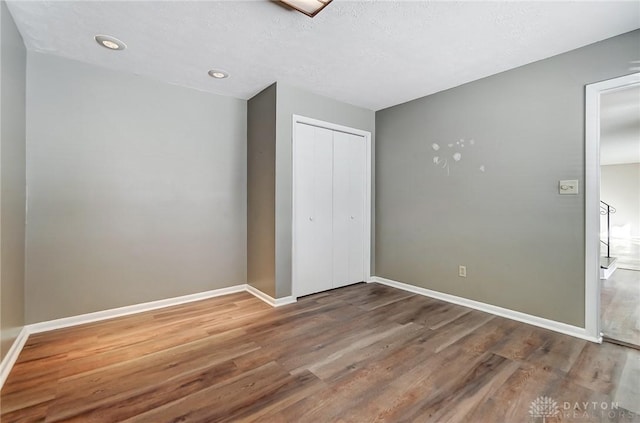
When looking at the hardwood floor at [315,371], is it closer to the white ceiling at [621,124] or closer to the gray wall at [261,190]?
the gray wall at [261,190]

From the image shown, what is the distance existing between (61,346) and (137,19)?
8.49 ft

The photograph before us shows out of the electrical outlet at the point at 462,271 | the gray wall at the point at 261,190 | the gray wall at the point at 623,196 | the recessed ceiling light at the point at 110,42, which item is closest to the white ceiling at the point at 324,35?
the recessed ceiling light at the point at 110,42

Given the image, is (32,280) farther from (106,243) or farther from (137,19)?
(137,19)

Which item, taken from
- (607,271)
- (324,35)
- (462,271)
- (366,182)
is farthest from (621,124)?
(324,35)

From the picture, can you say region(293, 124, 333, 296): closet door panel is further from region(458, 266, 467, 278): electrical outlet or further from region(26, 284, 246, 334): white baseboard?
region(458, 266, 467, 278): electrical outlet

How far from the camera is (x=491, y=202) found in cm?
289

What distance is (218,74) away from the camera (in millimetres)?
2885

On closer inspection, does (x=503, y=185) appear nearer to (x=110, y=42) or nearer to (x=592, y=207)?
(x=592, y=207)

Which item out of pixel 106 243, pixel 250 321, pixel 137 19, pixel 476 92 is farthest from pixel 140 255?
pixel 476 92

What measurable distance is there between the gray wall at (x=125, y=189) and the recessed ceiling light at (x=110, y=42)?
0.49m

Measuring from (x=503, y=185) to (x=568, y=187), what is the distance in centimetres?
50

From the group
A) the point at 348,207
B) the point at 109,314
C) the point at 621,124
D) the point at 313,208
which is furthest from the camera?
the point at 621,124

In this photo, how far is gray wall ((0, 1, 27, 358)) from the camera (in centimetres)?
179

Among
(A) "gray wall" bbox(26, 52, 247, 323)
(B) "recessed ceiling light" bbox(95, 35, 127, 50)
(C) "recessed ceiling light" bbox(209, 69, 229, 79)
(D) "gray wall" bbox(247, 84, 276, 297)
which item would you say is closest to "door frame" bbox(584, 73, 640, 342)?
(D) "gray wall" bbox(247, 84, 276, 297)
